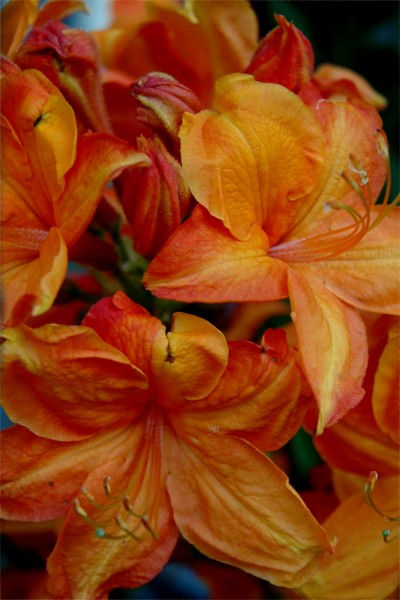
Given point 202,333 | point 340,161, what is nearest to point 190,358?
point 202,333

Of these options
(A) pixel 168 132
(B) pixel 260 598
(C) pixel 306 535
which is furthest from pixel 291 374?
(B) pixel 260 598

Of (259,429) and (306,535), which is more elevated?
(259,429)

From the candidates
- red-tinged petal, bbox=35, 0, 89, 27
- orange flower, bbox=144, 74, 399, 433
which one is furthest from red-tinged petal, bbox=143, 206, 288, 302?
red-tinged petal, bbox=35, 0, 89, 27

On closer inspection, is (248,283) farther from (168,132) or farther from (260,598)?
(260,598)

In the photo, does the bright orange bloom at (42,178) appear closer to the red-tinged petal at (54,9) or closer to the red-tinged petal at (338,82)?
the red-tinged petal at (54,9)

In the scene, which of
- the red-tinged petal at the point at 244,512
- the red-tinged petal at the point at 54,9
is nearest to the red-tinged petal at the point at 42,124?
the red-tinged petal at the point at 54,9

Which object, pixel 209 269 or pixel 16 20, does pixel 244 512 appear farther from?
pixel 16 20
